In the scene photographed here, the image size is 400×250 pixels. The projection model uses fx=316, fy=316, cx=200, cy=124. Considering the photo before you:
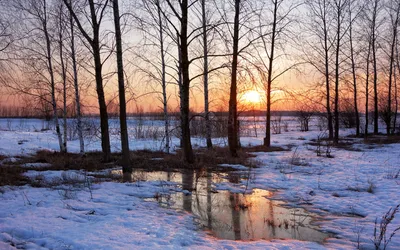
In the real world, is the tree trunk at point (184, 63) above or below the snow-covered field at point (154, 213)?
above

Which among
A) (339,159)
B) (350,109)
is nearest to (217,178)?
(339,159)

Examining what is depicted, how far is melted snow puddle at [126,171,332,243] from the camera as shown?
17.0 ft

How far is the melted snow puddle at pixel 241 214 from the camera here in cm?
517

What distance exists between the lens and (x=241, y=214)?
6.18 m

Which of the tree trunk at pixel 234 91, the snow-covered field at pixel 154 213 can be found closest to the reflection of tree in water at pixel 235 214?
the snow-covered field at pixel 154 213

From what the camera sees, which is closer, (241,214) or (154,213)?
(154,213)

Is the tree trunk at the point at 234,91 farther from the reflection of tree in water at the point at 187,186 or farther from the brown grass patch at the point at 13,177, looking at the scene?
the brown grass patch at the point at 13,177

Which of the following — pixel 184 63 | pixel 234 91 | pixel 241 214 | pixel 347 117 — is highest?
pixel 184 63

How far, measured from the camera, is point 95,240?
4.38 metres

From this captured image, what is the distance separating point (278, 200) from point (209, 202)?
1.68m

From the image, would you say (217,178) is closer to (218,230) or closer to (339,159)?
(218,230)

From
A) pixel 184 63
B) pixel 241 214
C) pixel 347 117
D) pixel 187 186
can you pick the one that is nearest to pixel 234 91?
pixel 184 63

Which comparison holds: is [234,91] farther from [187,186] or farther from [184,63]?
Answer: [187,186]

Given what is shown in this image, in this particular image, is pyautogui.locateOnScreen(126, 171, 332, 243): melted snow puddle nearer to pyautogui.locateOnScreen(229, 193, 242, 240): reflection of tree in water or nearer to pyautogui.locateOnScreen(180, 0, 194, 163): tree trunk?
pyautogui.locateOnScreen(229, 193, 242, 240): reflection of tree in water
